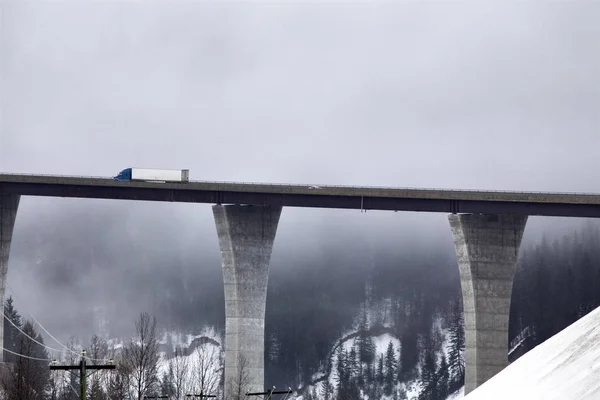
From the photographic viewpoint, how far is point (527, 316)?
15988 centimetres

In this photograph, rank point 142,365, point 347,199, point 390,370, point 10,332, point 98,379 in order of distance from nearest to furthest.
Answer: point 142,365 < point 98,379 < point 347,199 < point 10,332 < point 390,370

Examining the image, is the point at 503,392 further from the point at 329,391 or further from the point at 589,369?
the point at 329,391

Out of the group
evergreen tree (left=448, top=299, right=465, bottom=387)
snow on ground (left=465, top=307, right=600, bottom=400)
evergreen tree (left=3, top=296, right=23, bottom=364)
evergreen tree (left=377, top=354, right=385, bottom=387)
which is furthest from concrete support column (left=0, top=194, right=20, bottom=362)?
snow on ground (left=465, top=307, right=600, bottom=400)

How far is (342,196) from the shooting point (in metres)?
90.8

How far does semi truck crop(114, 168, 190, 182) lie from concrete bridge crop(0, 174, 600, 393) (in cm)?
181

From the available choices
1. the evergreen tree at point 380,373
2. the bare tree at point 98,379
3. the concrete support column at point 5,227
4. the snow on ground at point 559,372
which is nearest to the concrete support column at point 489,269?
the bare tree at point 98,379

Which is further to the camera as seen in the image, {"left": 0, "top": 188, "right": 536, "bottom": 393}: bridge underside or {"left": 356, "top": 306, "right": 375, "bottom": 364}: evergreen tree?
{"left": 356, "top": 306, "right": 375, "bottom": 364}: evergreen tree

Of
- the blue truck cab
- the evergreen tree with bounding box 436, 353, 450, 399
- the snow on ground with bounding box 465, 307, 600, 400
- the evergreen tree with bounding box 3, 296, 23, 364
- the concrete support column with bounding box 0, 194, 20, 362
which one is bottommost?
the snow on ground with bounding box 465, 307, 600, 400

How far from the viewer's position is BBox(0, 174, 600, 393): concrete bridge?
8975 centimetres

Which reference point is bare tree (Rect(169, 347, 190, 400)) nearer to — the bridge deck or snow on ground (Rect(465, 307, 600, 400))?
the bridge deck

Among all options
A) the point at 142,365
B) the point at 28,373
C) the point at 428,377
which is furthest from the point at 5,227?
the point at 428,377

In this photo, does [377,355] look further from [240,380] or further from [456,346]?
[240,380]

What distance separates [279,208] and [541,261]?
7454 cm

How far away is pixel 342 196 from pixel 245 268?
842 cm
